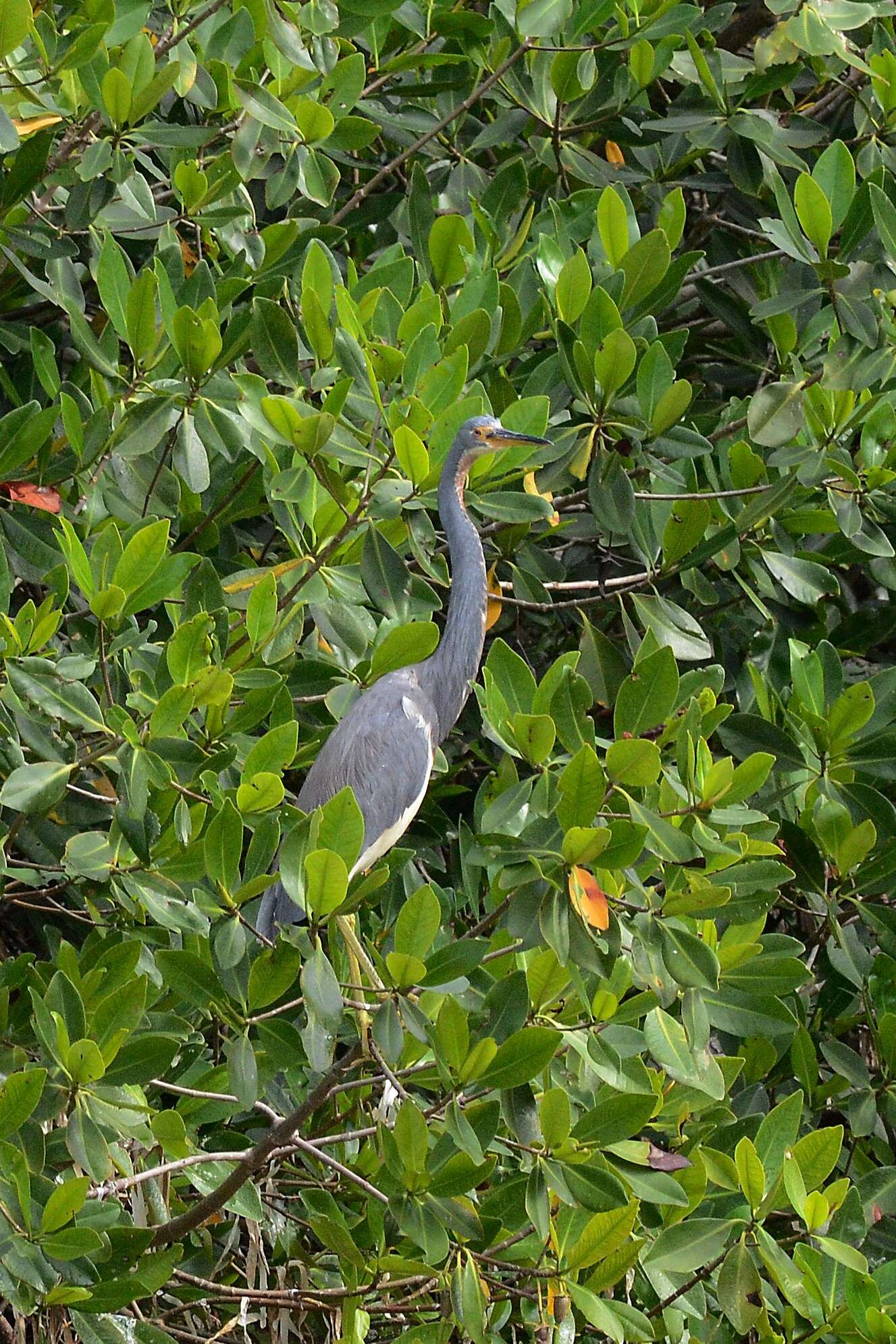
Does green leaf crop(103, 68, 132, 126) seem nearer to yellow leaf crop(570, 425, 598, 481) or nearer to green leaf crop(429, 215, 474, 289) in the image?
green leaf crop(429, 215, 474, 289)

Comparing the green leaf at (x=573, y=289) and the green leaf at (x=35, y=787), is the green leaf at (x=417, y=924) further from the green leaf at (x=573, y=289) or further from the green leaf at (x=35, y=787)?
the green leaf at (x=573, y=289)

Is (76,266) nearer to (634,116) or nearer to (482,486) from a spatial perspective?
(482,486)

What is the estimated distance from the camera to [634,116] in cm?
402

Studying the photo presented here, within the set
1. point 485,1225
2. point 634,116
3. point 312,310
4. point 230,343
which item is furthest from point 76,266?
point 485,1225

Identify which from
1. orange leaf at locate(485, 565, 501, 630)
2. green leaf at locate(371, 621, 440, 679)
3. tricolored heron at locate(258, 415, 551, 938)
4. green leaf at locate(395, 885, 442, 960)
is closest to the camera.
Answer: green leaf at locate(395, 885, 442, 960)

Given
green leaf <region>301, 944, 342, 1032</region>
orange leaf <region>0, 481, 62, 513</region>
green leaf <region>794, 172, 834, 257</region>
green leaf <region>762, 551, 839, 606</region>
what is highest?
orange leaf <region>0, 481, 62, 513</region>

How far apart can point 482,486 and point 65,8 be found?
1.27 m

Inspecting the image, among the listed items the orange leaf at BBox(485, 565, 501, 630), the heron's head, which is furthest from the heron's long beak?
the orange leaf at BBox(485, 565, 501, 630)

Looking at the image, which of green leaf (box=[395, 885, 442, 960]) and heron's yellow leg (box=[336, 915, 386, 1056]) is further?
heron's yellow leg (box=[336, 915, 386, 1056])

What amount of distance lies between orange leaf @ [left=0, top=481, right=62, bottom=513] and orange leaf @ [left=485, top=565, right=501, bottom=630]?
3.12ft

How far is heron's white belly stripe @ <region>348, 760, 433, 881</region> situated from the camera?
11.4 ft

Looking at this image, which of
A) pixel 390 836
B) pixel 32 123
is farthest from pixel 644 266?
pixel 390 836

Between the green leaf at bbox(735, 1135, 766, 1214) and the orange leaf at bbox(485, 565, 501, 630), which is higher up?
the orange leaf at bbox(485, 565, 501, 630)

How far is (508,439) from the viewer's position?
3180 mm
